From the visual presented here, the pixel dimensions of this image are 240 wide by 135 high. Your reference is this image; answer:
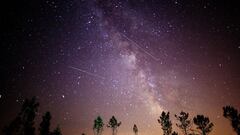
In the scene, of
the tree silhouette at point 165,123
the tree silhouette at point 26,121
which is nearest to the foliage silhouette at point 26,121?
the tree silhouette at point 26,121

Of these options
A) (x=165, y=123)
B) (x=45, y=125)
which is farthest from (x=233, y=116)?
(x=45, y=125)

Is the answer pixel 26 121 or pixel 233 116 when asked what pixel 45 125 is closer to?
pixel 26 121

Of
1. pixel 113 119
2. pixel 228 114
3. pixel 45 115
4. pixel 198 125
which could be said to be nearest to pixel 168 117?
pixel 198 125

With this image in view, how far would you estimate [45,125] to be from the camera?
5031cm

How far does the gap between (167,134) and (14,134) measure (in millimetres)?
38851

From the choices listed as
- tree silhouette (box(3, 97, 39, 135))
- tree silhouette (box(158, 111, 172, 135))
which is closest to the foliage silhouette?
tree silhouette (box(3, 97, 39, 135))

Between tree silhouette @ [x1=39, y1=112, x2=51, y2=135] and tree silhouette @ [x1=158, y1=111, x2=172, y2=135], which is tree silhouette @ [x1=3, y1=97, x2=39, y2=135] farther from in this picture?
tree silhouette @ [x1=158, y1=111, x2=172, y2=135]

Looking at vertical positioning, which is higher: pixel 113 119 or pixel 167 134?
pixel 113 119

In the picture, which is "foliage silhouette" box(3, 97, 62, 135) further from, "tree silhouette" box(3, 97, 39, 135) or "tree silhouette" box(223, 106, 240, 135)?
"tree silhouette" box(223, 106, 240, 135)

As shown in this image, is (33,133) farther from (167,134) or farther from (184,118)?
(184,118)

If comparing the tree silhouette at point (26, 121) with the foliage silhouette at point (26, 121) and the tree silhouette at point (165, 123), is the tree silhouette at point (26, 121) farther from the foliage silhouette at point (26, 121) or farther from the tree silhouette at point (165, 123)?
the tree silhouette at point (165, 123)

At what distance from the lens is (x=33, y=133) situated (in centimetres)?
4200

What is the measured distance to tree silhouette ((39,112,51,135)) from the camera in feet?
162

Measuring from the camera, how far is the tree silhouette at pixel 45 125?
162ft
